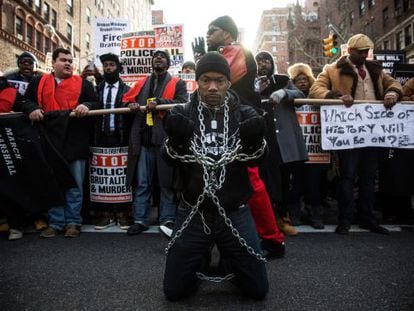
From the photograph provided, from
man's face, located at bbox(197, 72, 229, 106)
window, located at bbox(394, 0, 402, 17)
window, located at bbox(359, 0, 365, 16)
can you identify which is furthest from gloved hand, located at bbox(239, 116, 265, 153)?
window, located at bbox(359, 0, 365, 16)

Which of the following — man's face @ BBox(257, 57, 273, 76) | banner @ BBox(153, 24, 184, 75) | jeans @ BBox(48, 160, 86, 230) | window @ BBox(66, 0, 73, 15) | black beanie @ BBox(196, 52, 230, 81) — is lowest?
jeans @ BBox(48, 160, 86, 230)

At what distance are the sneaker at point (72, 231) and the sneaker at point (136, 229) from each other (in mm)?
596

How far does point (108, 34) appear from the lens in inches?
299

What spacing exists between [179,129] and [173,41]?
5.60m

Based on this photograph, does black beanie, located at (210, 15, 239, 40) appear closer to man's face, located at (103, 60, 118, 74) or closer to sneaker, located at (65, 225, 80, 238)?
man's face, located at (103, 60, 118, 74)

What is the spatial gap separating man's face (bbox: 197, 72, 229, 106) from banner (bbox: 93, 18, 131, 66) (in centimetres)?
568

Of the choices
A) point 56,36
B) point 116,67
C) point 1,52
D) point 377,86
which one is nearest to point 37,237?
point 116,67

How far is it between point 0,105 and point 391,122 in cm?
498

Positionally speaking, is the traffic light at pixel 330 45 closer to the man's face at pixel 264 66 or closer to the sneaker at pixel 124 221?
the man's face at pixel 264 66

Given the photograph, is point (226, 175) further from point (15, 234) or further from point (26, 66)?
point (26, 66)

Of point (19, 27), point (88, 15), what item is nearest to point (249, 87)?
point (19, 27)

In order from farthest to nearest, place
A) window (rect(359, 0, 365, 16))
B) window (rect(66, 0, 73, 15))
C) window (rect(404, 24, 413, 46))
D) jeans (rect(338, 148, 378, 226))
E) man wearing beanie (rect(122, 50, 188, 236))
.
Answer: window (rect(359, 0, 365, 16))
window (rect(66, 0, 73, 15))
window (rect(404, 24, 413, 46))
man wearing beanie (rect(122, 50, 188, 236))
jeans (rect(338, 148, 378, 226))

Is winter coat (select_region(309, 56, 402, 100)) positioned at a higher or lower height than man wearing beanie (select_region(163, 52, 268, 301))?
higher

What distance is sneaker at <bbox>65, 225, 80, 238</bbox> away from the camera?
13.5ft
